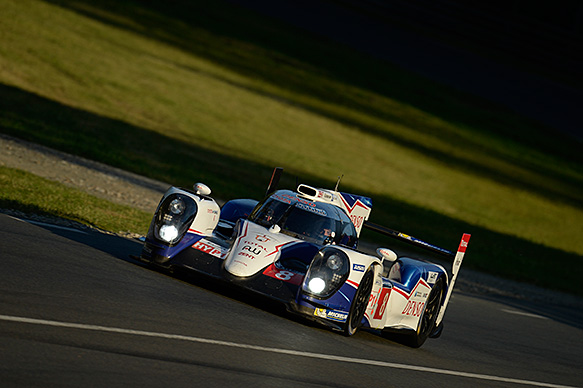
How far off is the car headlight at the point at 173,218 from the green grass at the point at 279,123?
11.1 m

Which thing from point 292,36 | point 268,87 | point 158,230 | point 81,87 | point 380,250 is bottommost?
point 158,230

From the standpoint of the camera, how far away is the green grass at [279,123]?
24.0 m

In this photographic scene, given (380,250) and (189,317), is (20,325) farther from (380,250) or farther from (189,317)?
(380,250)

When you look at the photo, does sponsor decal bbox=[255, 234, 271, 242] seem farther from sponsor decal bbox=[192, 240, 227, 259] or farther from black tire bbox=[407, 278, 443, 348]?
black tire bbox=[407, 278, 443, 348]

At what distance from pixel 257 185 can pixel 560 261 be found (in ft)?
31.3

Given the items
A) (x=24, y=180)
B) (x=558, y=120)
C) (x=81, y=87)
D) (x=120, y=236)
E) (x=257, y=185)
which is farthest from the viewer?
(x=558, y=120)

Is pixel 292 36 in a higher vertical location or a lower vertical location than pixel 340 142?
higher

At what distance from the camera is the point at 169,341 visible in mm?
6652

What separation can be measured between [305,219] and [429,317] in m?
1.88

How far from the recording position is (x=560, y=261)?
84.2ft

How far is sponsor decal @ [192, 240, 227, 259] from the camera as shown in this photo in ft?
28.9

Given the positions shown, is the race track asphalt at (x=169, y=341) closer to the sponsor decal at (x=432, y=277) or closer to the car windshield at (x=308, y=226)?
the sponsor decal at (x=432, y=277)

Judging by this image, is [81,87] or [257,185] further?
[81,87]

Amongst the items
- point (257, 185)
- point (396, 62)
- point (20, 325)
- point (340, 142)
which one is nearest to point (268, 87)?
point (340, 142)
